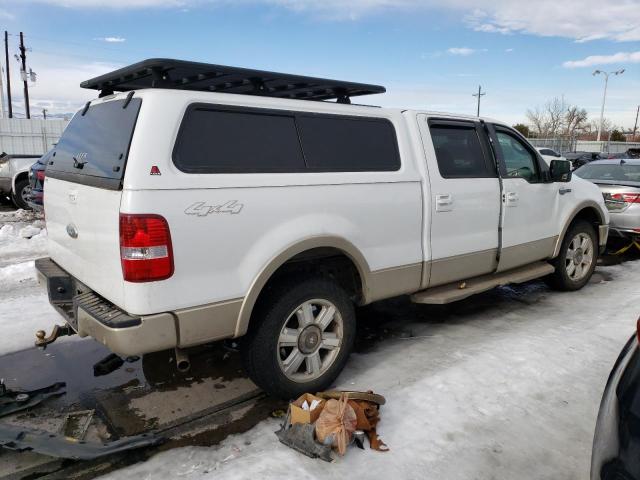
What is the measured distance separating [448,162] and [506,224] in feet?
3.28

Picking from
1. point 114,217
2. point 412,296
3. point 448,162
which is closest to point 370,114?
point 448,162

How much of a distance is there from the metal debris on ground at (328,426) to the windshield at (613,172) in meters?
6.99

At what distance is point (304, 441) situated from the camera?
2906 millimetres

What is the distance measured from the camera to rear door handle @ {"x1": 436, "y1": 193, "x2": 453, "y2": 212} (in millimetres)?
4184

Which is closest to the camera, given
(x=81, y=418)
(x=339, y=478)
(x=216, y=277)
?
(x=339, y=478)

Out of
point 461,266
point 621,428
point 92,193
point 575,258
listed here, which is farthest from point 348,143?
point 575,258

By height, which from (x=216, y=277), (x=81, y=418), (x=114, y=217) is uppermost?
(x=114, y=217)

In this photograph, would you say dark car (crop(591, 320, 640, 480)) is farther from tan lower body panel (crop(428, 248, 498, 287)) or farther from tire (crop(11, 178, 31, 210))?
tire (crop(11, 178, 31, 210))

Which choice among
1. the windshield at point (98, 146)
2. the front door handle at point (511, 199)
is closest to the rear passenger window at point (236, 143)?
the windshield at point (98, 146)

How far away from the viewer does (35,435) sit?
285 centimetres

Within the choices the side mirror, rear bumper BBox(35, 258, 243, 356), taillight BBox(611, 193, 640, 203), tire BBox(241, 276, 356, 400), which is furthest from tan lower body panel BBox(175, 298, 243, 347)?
taillight BBox(611, 193, 640, 203)

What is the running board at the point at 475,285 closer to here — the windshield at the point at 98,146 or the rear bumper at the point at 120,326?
the rear bumper at the point at 120,326

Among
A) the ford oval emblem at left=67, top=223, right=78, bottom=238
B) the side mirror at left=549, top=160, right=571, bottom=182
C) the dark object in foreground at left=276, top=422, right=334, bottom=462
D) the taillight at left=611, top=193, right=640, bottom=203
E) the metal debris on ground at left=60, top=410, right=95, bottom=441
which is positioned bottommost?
the metal debris on ground at left=60, top=410, right=95, bottom=441

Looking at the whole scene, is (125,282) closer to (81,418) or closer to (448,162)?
(81,418)
